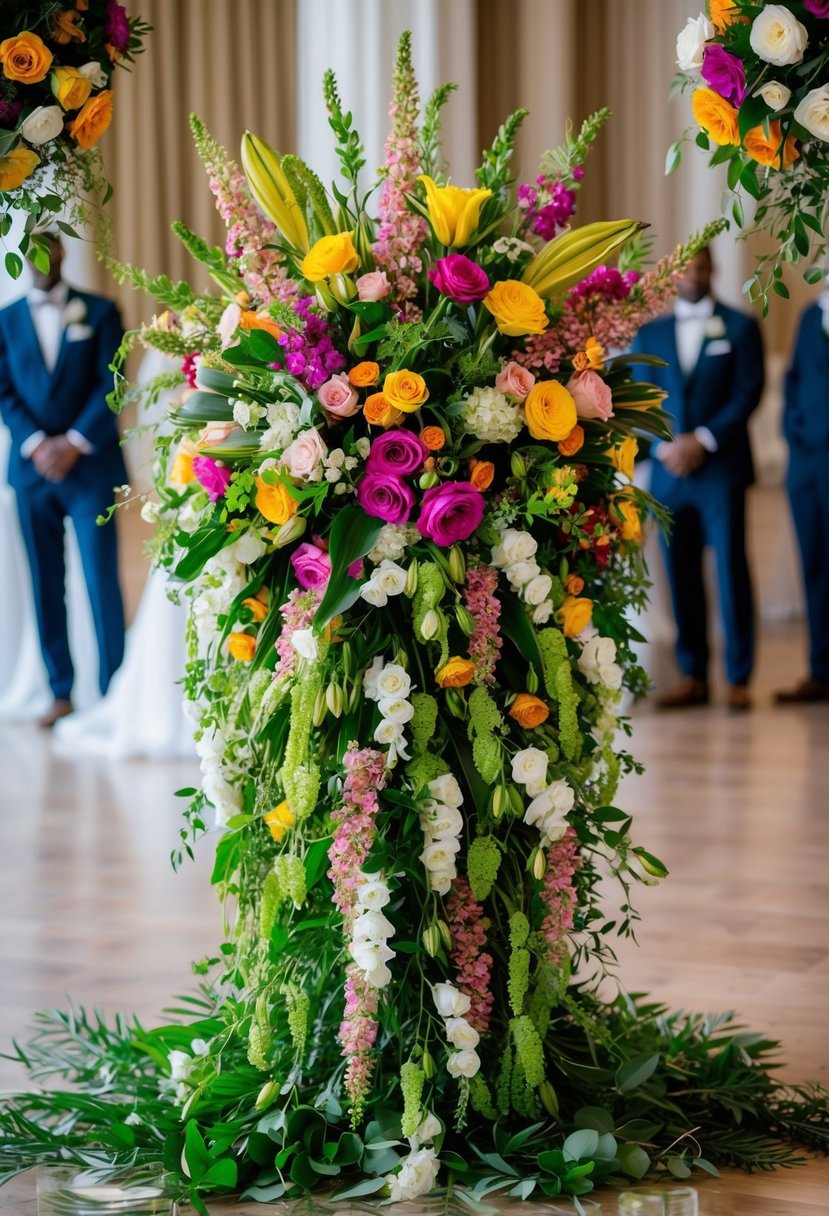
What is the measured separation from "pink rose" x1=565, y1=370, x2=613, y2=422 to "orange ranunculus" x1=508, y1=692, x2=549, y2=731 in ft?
1.50

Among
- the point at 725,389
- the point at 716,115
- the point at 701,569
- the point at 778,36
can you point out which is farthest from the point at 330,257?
the point at 701,569

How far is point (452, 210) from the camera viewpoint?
102 inches

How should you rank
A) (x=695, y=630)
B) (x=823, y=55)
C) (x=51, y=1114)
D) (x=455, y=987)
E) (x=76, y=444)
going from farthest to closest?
(x=695, y=630)
(x=76, y=444)
(x=51, y=1114)
(x=455, y=987)
(x=823, y=55)

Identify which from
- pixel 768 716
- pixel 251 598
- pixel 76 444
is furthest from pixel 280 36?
pixel 251 598

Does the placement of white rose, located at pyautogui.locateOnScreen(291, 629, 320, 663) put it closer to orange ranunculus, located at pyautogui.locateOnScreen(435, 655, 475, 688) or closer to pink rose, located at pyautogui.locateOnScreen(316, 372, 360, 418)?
orange ranunculus, located at pyautogui.locateOnScreen(435, 655, 475, 688)

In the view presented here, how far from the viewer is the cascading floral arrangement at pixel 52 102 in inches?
99.5

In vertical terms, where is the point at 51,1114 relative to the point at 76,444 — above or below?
below

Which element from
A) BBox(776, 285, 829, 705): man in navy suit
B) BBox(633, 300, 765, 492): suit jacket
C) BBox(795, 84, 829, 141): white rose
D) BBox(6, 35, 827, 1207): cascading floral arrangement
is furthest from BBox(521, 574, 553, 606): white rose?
BBox(776, 285, 829, 705): man in navy suit

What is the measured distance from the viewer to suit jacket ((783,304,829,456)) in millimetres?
7527

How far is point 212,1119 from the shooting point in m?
2.72

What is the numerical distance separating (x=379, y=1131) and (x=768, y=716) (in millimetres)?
4863

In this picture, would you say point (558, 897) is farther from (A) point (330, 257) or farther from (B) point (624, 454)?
(A) point (330, 257)

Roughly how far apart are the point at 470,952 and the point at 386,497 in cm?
71

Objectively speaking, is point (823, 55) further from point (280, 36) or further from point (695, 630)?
point (280, 36)
